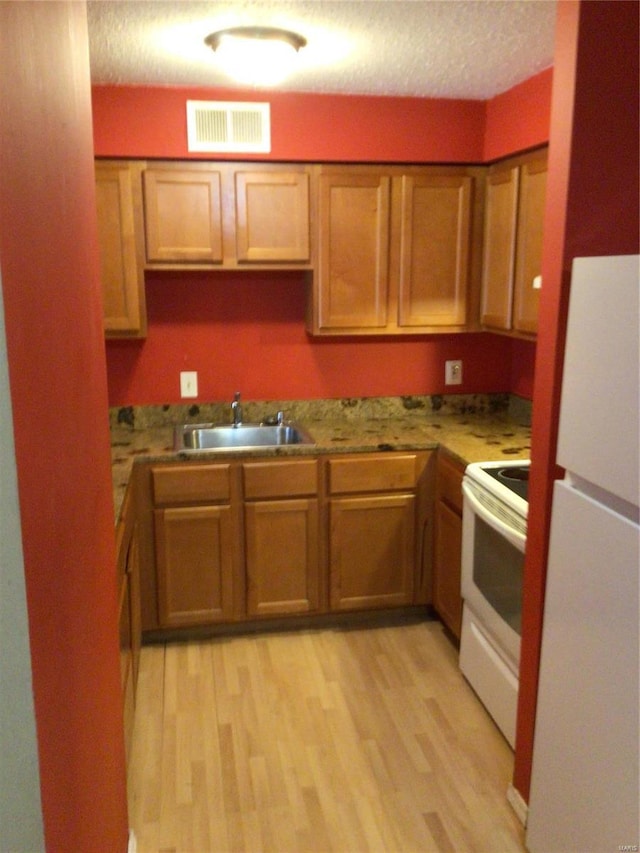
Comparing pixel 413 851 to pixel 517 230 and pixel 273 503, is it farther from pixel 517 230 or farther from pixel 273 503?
pixel 517 230

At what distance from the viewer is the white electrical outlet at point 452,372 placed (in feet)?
12.0

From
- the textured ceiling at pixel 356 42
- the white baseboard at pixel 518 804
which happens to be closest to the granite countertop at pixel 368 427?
the white baseboard at pixel 518 804

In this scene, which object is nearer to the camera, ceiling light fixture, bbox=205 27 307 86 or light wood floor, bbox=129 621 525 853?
light wood floor, bbox=129 621 525 853

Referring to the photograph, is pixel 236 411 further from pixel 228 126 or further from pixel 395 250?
pixel 228 126

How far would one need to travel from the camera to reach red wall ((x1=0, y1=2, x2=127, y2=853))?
2.51 ft

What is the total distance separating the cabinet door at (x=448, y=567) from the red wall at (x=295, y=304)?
831mm

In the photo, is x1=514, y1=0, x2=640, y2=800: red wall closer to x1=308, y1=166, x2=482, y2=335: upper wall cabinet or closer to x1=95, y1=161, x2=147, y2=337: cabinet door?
x1=308, y1=166, x2=482, y2=335: upper wall cabinet

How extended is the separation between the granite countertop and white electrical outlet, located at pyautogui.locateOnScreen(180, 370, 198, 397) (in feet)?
0.24

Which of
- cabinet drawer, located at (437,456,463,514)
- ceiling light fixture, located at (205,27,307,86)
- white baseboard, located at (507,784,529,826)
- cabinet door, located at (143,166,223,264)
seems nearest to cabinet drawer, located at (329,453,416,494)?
cabinet drawer, located at (437,456,463,514)

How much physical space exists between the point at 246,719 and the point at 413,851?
0.80 meters

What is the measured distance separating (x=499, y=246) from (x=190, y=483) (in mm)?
1665

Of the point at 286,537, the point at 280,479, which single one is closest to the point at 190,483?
the point at 280,479

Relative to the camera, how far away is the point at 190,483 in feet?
9.70

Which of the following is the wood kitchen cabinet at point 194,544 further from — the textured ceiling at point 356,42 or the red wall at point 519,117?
the red wall at point 519,117
